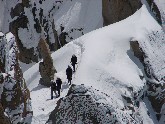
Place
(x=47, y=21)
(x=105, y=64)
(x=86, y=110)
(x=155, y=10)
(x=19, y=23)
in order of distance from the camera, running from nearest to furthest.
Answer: (x=86, y=110), (x=105, y=64), (x=155, y=10), (x=47, y=21), (x=19, y=23)

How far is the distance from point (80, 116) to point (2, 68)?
5.72 meters

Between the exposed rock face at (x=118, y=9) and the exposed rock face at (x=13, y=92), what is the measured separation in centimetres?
2339

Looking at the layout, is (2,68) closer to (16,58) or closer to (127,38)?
(16,58)

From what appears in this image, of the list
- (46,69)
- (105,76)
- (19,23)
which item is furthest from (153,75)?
(19,23)

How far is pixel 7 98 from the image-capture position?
2391 centimetres

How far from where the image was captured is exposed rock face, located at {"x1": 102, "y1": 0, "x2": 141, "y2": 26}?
47219 millimetres

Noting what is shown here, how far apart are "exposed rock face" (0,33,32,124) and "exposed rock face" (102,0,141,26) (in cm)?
2339

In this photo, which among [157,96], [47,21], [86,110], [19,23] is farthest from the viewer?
[19,23]

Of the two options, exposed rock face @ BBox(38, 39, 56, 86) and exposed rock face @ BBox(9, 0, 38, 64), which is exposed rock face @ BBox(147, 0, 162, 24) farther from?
exposed rock face @ BBox(9, 0, 38, 64)

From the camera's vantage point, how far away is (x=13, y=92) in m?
24.2

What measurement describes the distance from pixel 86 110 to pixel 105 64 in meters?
7.73

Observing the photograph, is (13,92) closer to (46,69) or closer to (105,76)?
(105,76)

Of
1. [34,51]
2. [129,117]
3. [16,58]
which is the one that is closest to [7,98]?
[16,58]

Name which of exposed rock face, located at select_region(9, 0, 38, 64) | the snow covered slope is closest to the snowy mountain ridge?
the snow covered slope
